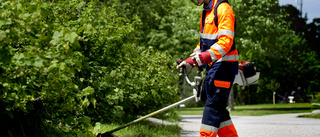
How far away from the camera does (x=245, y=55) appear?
2442cm

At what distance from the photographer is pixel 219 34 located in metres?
4.06

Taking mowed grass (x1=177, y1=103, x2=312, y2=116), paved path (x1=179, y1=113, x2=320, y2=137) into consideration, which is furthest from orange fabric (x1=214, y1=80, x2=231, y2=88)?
mowed grass (x1=177, y1=103, x2=312, y2=116)

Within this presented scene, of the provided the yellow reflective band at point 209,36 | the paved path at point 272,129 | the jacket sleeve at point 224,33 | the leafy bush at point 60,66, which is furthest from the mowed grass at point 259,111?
the jacket sleeve at point 224,33

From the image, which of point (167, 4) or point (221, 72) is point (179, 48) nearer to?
→ point (167, 4)

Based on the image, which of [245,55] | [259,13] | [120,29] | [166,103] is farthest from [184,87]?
[120,29]

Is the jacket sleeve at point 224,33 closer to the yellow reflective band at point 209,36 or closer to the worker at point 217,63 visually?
the worker at point 217,63

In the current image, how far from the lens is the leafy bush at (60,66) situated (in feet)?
10.7

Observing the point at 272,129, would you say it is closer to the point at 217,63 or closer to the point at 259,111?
the point at 217,63

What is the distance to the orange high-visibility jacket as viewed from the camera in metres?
4.00

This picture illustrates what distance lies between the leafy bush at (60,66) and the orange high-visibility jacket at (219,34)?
1.27 meters

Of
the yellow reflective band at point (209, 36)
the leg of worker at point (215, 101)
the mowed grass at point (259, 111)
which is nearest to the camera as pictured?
the leg of worker at point (215, 101)

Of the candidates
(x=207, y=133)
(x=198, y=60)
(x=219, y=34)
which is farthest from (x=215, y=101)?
(x=219, y=34)

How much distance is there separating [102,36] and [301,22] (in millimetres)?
39755

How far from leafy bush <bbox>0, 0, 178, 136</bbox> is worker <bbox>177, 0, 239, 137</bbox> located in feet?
3.85
